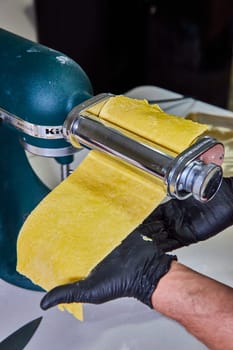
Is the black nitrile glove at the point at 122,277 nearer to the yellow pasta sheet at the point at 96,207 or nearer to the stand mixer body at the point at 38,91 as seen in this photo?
the yellow pasta sheet at the point at 96,207

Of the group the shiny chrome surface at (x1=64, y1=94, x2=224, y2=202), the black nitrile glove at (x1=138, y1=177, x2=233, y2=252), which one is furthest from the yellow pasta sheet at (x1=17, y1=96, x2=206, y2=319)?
the black nitrile glove at (x1=138, y1=177, x2=233, y2=252)

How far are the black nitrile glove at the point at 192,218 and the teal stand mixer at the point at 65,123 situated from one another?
0.52ft

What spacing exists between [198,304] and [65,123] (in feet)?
0.79

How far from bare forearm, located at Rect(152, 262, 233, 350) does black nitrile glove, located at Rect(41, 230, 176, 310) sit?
12 mm

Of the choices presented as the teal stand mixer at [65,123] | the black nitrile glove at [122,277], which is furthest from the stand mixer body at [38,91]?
the black nitrile glove at [122,277]

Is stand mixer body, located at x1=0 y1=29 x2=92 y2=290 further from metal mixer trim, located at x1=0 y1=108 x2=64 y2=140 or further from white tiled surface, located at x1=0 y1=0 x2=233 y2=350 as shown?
white tiled surface, located at x1=0 y1=0 x2=233 y2=350

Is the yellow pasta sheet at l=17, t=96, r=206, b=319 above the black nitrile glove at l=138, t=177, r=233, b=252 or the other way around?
above

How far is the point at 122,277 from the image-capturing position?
0.63 metres

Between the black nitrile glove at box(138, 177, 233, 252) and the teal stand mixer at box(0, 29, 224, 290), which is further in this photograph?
the black nitrile glove at box(138, 177, 233, 252)

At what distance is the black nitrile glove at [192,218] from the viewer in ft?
2.57

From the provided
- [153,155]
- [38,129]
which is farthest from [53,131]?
[153,155]

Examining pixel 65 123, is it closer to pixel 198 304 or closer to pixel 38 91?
pixel 38 91

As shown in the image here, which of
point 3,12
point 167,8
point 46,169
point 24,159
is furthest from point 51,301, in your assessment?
point 167,8

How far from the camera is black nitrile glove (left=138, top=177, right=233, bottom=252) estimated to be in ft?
2.57
